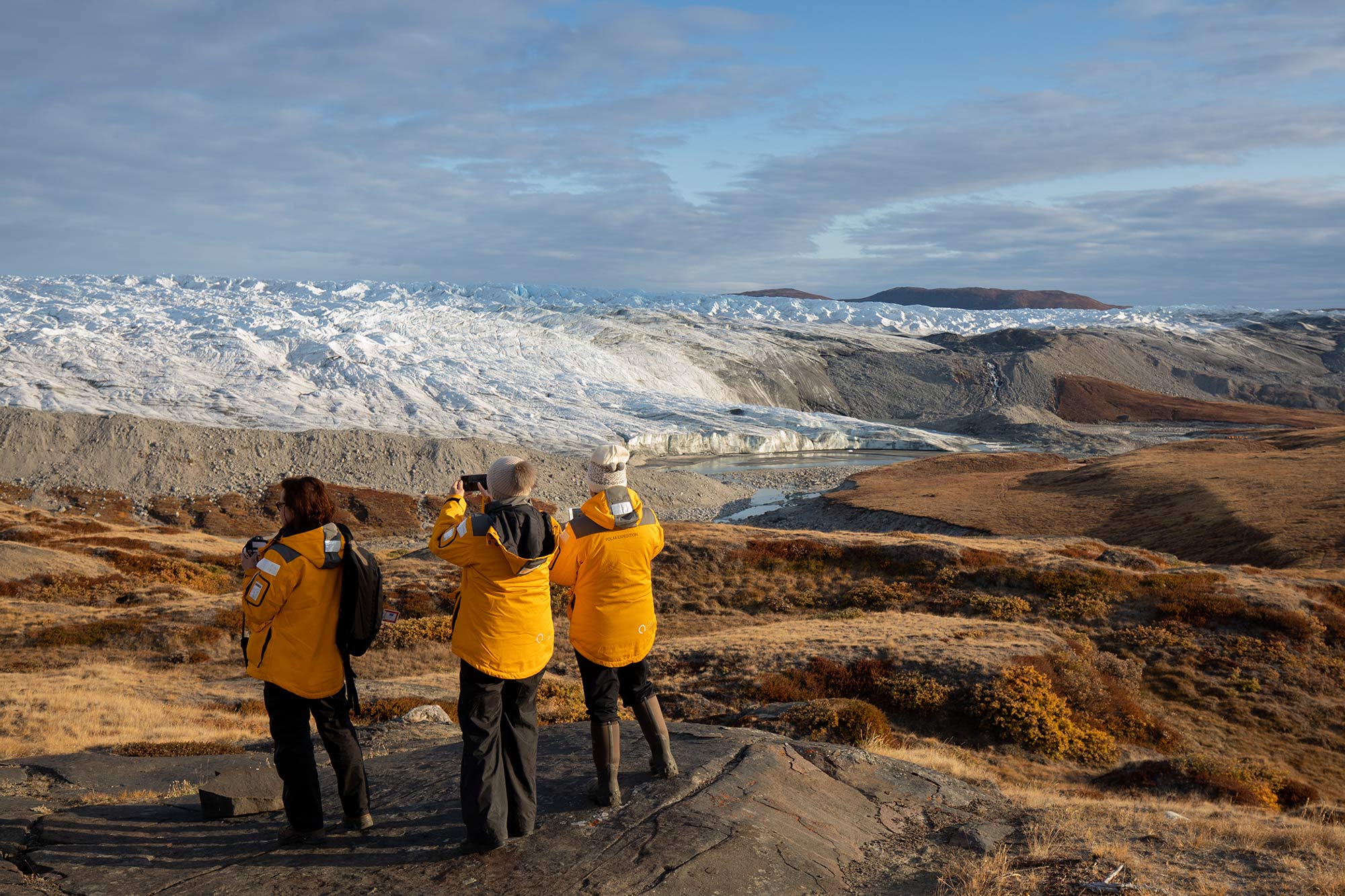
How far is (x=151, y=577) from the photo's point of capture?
33344mm

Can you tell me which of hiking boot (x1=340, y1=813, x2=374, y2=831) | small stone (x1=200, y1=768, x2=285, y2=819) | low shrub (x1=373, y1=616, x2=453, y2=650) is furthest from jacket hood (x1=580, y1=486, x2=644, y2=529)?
low shrub (x1=373, y1=616, x2=453, y2=650)

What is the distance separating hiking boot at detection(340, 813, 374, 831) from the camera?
6500 mm

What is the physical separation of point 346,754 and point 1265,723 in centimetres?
1790

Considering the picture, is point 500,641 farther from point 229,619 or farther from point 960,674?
point 229,619

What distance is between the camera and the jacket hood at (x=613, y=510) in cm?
692

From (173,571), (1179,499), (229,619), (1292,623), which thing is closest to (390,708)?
(229,619)

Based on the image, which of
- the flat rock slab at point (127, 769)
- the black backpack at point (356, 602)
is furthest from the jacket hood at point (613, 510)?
the flat rock slab at point (127, 769)

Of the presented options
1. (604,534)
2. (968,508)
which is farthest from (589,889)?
(968,508)

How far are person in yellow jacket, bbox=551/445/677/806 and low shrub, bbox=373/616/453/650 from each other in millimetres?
16537

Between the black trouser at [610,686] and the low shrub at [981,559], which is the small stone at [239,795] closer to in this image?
the black trouser at [610,686]

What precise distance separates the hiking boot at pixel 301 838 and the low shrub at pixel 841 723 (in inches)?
313

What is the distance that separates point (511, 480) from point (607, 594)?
134 cm

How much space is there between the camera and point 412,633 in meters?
23.3

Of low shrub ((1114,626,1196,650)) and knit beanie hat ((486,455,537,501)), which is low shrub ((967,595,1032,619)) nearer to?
low shrub ((1114,626,1196,650))
